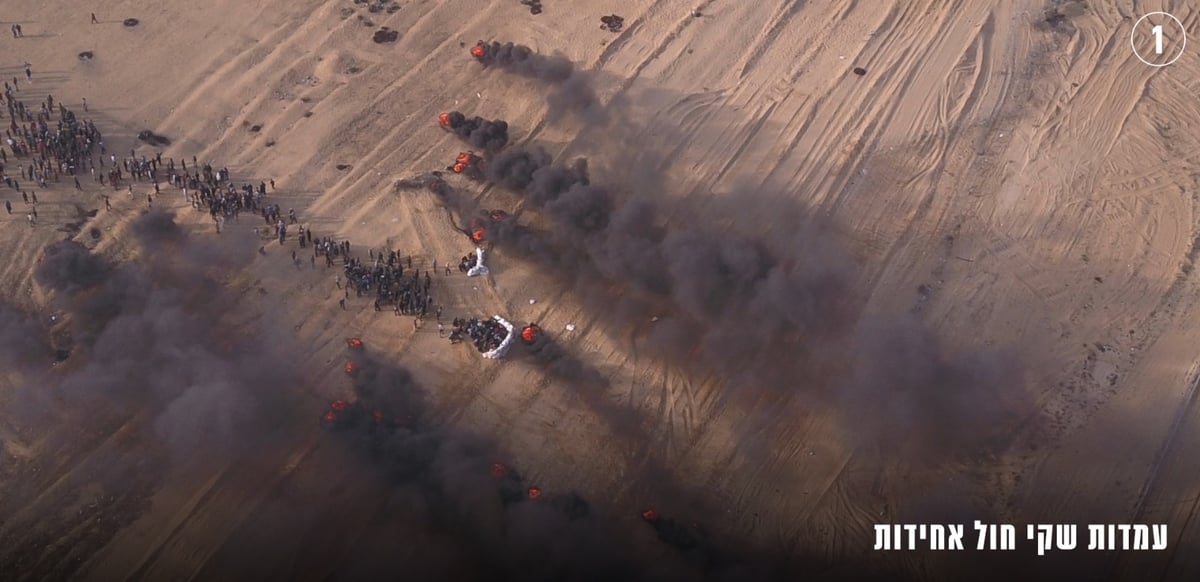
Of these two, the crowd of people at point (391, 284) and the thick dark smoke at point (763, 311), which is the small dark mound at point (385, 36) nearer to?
Result: the thick dark smoke at point (763, 311)

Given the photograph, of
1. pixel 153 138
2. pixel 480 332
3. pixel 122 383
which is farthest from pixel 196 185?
pixel 480 332

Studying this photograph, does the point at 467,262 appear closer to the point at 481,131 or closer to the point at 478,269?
the point at 478,269

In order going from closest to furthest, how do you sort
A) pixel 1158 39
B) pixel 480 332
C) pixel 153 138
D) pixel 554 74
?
pixel 480 332
pixel 153 138
pixel 554 74
pixel 1158 39

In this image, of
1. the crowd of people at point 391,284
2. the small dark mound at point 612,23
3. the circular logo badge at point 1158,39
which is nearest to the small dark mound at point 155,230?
the crowd of people at point 391,284

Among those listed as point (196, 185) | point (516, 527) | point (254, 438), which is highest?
point (516, 527)

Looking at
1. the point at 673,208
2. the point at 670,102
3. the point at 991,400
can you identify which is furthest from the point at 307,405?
the point at 991,400

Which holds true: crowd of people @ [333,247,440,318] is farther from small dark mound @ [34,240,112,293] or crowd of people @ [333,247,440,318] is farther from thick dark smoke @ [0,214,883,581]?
small dark mound @ [34,240,112,293]

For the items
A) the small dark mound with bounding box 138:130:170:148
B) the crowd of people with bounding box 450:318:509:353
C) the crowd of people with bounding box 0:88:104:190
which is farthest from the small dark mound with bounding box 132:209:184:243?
the crowd of people with bounding box 450:318:509:353
